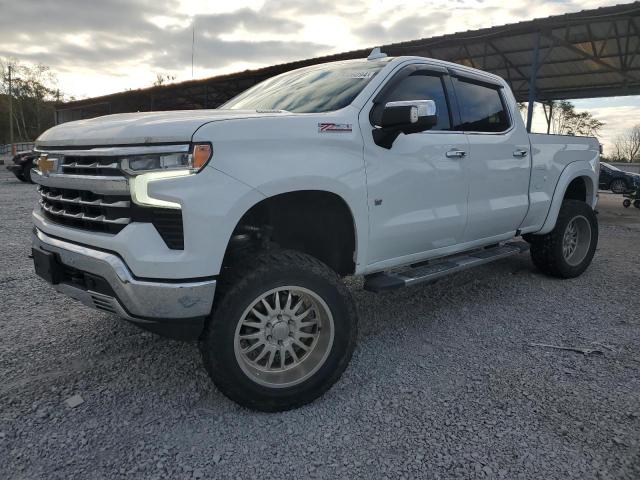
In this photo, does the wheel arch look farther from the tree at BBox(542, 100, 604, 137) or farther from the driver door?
the tree at BBox(542, 100, 604, 137)

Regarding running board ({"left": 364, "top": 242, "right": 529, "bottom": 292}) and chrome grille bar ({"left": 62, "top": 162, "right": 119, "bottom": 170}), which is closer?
chrome grille bar ({"left": 62, "top": 162, "right": 119, "bottom": 170})

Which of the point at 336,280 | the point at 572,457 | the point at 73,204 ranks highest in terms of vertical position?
the point at 73,204

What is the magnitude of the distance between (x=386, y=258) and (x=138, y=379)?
1.74 m

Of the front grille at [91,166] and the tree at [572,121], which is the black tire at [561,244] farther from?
the tree at [572,121]

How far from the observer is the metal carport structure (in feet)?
40.0

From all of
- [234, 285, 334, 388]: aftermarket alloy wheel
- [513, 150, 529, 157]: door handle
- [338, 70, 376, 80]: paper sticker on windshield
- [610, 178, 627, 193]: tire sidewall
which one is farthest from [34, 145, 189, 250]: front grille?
[610, 178, 627, 193]: tire sidewall

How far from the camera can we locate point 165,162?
2227 mm

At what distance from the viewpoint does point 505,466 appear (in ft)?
7.03

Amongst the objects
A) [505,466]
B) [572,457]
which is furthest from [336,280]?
[572,457]

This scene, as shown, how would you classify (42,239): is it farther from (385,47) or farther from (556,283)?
(385,47)

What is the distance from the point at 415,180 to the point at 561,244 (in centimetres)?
270

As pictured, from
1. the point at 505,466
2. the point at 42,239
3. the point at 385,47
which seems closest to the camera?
the point at 505,466

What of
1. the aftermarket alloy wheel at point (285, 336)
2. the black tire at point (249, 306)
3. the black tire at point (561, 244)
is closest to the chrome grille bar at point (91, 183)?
the black tire at point (249, 306)

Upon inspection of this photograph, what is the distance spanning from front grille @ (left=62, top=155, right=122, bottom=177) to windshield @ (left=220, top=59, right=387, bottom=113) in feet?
4.16
